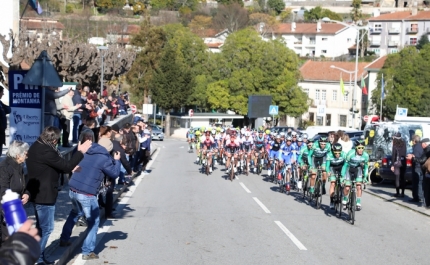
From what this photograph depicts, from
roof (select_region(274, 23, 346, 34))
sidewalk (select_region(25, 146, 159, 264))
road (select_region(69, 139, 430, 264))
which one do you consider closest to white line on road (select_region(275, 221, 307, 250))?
road (select_region(69, 139, 430, 264))

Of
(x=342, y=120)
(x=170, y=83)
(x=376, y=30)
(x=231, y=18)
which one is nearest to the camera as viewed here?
(x=170, y=83)

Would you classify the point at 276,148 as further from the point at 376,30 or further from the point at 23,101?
the point at 376,30

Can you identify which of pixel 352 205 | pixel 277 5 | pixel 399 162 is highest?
pixel 277 5

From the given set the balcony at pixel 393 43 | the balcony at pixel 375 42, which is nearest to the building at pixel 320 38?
the balcony at pixel 375 42

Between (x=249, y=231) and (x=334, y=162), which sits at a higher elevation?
(x=334, y=162)

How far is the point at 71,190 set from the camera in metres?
10.9

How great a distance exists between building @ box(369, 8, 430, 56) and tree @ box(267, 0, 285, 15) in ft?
173

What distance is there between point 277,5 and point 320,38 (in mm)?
49036

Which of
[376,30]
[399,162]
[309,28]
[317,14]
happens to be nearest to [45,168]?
[399,162]

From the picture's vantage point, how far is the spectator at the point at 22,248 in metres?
4.33

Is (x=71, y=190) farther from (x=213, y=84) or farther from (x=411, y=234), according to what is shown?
(x=213, y=84)

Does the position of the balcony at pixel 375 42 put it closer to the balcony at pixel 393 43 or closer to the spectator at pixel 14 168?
the balcony at pixel 393 43

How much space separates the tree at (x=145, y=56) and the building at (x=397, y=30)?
36.4m

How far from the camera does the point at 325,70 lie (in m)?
89.2
